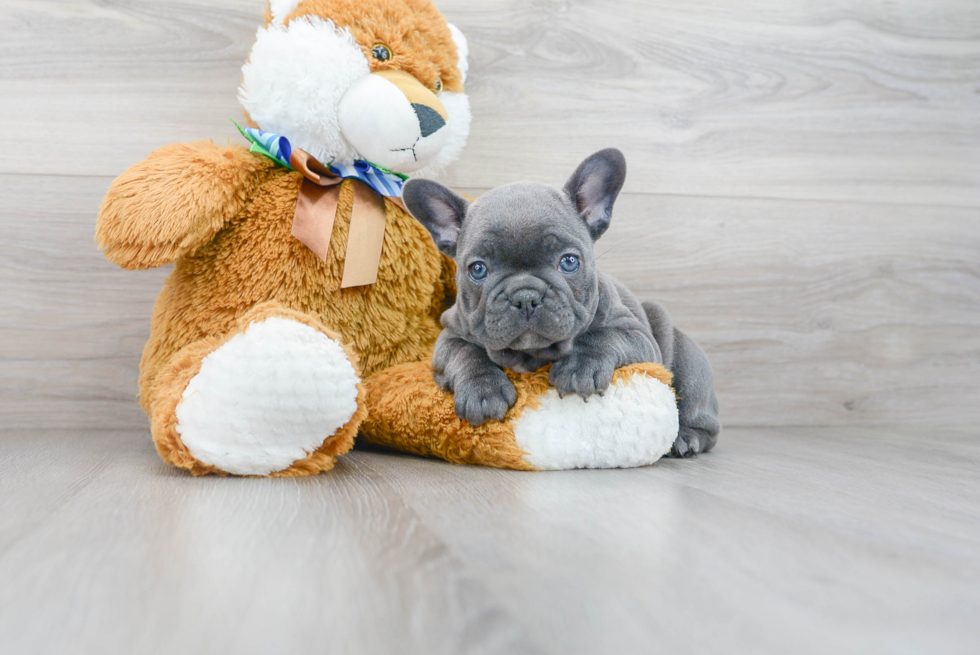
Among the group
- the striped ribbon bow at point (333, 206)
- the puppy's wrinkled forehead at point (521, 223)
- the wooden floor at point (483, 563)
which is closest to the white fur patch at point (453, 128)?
the striped ribbon bow at point (333, 206)

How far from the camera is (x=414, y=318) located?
1.31 m

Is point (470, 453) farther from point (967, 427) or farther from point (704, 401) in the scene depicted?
point (967, 427)

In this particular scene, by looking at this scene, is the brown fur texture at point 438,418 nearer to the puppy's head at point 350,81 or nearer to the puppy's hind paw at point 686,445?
the puppy's hind paw at point 686,445

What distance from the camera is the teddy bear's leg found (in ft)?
3.13

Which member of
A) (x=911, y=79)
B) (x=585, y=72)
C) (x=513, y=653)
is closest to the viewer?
(x=513, y=653)

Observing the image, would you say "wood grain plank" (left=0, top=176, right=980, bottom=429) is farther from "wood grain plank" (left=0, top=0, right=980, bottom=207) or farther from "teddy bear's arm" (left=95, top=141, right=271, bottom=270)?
"teddy bear's arm" (left=95, top=141, right=271, bottom=270)

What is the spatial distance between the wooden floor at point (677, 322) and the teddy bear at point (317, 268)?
0.07m

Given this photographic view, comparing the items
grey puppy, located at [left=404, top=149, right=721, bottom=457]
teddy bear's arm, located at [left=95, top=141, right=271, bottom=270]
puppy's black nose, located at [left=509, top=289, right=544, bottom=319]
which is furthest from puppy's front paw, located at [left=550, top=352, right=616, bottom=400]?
teddy bear's arm, located at [left=95, top=141, right=271, bottom=270]

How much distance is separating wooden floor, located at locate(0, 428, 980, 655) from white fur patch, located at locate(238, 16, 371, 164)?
587 millimetres

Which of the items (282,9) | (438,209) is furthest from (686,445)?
(282,9)

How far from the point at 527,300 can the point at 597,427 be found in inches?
8.9

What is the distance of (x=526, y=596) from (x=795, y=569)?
26 cm

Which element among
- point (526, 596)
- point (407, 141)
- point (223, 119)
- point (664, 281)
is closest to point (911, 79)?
point (664, 281)

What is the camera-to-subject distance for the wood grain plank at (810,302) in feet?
5.42
